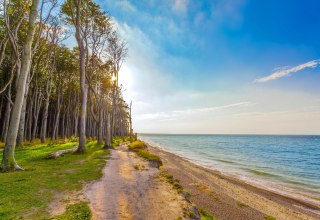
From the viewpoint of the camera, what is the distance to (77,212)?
199 inches

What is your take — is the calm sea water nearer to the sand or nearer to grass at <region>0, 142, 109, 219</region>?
the sand

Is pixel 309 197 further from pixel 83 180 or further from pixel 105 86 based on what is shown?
pixel 105 86

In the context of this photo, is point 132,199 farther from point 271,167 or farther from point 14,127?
point 271,167

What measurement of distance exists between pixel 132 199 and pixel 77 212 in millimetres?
1989

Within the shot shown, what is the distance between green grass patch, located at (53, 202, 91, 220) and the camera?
15.5 ft

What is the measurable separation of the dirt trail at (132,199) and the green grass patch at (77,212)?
177 mm

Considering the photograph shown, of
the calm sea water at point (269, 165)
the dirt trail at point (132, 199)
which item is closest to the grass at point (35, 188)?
the dirt trail at point (132, 199)

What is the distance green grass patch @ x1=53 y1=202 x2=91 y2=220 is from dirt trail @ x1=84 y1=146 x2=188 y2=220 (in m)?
0.18

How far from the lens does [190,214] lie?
5805 mm

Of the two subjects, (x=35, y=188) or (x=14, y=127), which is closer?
(x=35, y=188)

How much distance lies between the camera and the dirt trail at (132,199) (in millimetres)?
5384

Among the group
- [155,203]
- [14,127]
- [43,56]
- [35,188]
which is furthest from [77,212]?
[43,56]

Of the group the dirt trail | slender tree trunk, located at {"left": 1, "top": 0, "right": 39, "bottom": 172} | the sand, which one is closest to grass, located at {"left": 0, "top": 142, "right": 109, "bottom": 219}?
the sand

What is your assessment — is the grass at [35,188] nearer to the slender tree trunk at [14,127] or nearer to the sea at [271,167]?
the slender tree trunk at [14,127]
